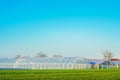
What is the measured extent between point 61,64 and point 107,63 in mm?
31575

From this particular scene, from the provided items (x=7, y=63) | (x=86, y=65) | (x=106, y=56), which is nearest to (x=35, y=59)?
(x=7, y=63)

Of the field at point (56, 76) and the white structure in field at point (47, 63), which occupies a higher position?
the white structure in field at point (47, 63)

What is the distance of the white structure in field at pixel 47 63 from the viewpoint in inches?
3056

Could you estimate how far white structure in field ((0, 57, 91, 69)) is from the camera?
3056 inches

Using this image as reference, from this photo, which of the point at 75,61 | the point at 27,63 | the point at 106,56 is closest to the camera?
the point at 75,61

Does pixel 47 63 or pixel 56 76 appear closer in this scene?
pixel 56 76

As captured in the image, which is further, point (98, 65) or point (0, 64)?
point (98, 65)

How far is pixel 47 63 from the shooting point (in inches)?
3132

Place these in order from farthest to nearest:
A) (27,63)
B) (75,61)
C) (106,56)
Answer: (106,56) < (27,63) < (75,61)

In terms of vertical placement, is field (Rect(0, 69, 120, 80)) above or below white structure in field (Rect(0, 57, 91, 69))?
below

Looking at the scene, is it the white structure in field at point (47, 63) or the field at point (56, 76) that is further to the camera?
the white structure in field at point (47, 63)

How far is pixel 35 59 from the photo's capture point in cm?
8319

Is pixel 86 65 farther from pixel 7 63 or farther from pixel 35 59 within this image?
pixel 7 63

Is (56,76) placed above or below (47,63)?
below
